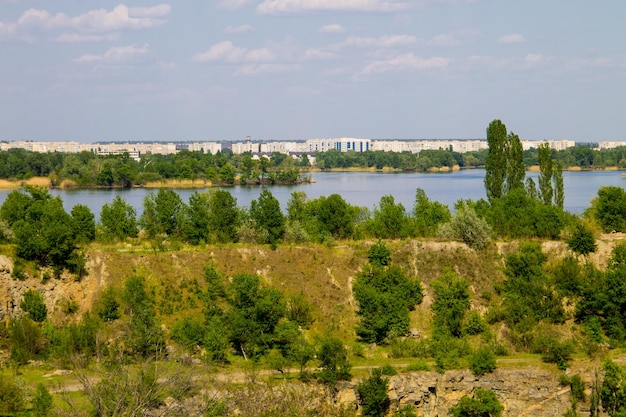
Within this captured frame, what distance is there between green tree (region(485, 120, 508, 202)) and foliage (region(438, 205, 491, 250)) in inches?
279

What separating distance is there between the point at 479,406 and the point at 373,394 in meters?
2.67

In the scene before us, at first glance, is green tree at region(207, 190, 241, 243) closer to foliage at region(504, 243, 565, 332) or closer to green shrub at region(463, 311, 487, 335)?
green shrub at region(463, 311, 487, 335)

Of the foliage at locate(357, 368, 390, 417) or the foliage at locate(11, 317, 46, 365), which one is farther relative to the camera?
the foliage at locate(11, 317, 46, 365)

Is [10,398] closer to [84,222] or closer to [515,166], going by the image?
[84,222]

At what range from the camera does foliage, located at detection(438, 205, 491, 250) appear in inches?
1037

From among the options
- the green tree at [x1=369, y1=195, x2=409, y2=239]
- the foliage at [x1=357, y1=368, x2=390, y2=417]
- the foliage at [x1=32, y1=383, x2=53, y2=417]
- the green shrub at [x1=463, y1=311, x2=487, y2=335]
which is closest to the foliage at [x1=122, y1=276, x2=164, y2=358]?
the foliage at [x1=32, y1=383, x2=53, y2=417]

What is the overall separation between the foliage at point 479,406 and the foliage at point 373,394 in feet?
6.28

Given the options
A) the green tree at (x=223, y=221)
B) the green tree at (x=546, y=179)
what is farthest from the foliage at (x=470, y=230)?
the green tree at (x=546, y=179)

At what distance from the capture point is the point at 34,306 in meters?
22.3

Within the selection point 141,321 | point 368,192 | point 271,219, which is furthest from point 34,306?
point 368,192

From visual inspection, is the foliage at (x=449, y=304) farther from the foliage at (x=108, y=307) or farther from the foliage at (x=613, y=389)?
the foliage at (x=108, y=307)

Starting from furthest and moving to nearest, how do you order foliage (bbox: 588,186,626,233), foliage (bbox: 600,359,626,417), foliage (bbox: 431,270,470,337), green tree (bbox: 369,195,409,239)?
green tree (bbox: 369,195,409,239)
foliage (bbox: 588,186,626,233)
foliage (bbox: 431,270,470,337)
foliage (bbox: 600,359,626,417)

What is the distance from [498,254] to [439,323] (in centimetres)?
428

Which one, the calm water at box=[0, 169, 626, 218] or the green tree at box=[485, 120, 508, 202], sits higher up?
the green tree at box=[485, 120, 508, 202]
